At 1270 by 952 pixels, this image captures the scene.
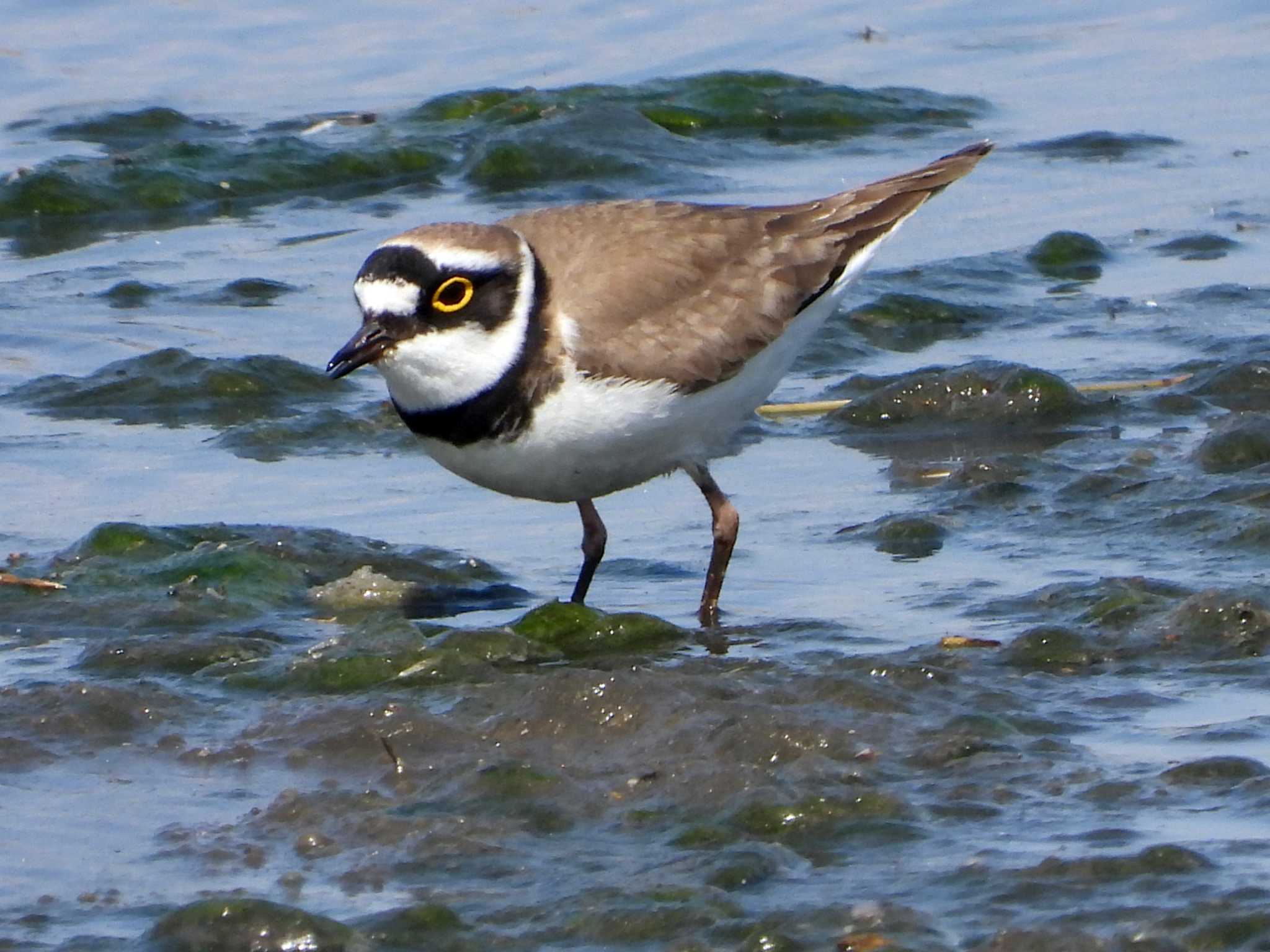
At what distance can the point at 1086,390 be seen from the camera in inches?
326

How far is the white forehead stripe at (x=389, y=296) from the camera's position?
612 centimetres

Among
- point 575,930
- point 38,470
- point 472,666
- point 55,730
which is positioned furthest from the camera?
point 38,470

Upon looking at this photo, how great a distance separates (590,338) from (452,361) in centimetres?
43

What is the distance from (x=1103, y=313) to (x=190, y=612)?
178 inches

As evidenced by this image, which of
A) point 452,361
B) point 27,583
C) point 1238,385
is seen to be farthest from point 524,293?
point 1238,385

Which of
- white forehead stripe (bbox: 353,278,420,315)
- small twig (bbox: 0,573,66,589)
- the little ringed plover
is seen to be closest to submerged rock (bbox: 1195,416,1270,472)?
the little ringed plover

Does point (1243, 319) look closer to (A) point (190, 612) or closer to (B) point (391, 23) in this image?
(A) point (190, 612)

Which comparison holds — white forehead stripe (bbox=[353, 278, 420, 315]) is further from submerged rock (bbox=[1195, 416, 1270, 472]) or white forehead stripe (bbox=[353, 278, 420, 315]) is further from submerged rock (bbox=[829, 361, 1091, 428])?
submerged rock (bbox=[1195, 416, 1270, 472])

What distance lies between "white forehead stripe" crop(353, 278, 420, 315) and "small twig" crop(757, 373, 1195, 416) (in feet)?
Answer: 7.87

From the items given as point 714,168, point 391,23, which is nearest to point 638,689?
point 714,168

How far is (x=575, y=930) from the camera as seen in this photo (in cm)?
412

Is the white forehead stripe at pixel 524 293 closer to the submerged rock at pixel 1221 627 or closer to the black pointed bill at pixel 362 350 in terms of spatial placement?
the black pointed bill at pixel 362 350

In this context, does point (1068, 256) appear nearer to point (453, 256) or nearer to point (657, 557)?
point (657, 557)

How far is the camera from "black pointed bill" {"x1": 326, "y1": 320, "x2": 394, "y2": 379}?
6094 mm
